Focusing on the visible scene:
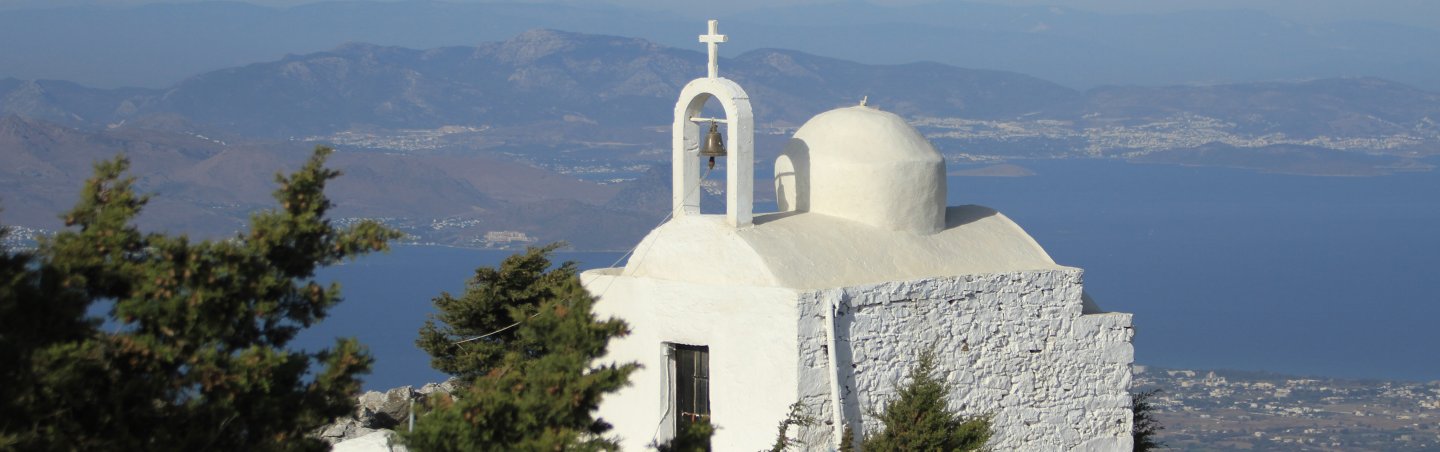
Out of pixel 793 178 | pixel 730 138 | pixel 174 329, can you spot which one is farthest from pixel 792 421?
pixel 174 329

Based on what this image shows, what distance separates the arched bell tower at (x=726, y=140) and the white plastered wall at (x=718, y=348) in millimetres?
757

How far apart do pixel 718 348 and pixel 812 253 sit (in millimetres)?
1055

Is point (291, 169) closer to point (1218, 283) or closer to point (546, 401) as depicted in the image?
point (1218, 283)

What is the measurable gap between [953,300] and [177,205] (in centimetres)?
12784

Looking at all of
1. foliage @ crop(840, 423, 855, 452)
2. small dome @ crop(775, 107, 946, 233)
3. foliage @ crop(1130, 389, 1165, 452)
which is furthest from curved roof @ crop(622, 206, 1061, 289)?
foliage @ crop(1130, 389, 1165, 452)

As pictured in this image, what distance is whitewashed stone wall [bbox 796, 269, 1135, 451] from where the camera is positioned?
42.4ft

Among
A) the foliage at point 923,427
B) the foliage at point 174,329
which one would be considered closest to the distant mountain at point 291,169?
the foliage at point 923,427

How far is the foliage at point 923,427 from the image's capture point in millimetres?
12836

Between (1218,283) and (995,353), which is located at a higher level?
(995,353)

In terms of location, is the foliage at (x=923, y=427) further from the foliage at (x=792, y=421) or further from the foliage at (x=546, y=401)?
the foliage at (x=546, y=401)

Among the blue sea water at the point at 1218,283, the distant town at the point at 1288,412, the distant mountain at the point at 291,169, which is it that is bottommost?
the distant town at the point at 1288,412

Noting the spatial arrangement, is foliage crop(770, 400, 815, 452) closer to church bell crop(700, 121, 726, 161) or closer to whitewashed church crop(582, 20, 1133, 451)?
whitewashed church crop(582, 20, 1133, 451)

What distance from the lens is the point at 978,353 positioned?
1383 cm

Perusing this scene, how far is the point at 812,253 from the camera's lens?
43.9ft
